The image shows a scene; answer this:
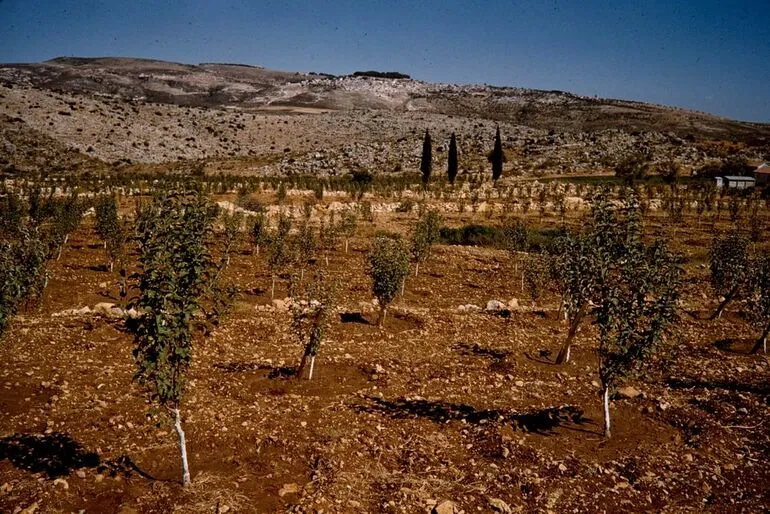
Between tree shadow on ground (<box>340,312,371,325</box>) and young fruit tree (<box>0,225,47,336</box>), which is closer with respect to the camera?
young fruit tree (<box>0,225,47,336</box>)

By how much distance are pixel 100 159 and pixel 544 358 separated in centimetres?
6743

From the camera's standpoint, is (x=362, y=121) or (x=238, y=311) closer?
(x=238, y=311)

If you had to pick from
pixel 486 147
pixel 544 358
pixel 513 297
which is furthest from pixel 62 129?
pixel 544 358

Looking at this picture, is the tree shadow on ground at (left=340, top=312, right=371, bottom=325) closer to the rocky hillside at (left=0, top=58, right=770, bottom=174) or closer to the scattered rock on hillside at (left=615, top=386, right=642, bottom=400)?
the scattered rock on hillside at (left=615, top=386, right=642, bottom=400)

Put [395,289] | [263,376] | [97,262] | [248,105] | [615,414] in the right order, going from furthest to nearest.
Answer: [248,105], [97,262], [395,289], [263,376], [615,414]

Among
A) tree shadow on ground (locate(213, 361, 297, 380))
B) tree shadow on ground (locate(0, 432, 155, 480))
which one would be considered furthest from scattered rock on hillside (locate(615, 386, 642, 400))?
tree shadow on ground (locate(0, 432, 155, 480))

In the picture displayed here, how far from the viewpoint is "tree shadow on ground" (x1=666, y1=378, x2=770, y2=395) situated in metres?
13.0

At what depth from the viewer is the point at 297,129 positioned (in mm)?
98062

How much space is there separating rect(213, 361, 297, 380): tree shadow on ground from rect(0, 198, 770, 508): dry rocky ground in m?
0.07

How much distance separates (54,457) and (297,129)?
94.2 metres

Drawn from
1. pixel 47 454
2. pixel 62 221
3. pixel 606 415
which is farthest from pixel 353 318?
pixel 62 221

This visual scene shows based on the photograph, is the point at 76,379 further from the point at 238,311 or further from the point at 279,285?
the point at 279,285

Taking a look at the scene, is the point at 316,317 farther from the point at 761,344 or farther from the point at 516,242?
the point at 516,242

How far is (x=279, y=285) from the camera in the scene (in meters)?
21.1
